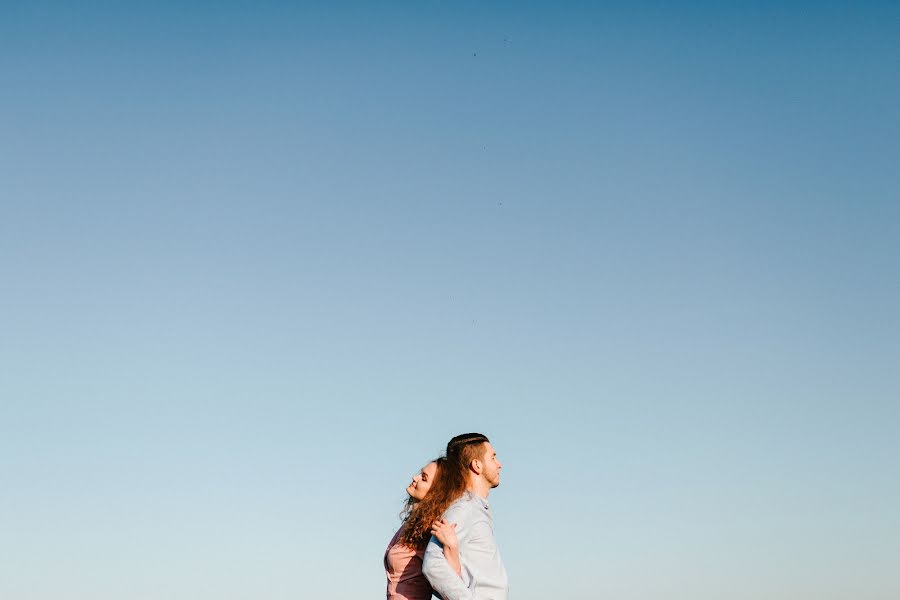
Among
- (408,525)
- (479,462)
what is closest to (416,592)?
(408,525)

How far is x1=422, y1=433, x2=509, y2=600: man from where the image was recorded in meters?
11.6

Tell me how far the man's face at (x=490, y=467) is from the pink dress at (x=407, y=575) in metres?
1.13

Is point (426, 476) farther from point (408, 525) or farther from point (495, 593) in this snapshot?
point (495, 593)

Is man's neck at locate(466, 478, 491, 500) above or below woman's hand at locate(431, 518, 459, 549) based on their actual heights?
above

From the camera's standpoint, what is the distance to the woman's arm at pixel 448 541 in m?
11.6

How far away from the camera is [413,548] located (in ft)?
40.5

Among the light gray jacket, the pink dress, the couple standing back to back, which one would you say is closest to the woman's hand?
the couple standing back to back

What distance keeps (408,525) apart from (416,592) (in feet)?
2.46

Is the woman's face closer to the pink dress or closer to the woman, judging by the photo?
the woman

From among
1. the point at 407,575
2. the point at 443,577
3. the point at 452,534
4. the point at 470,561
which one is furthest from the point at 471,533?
the point at 407,575

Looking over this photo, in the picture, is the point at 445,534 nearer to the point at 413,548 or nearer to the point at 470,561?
the point at 470,561

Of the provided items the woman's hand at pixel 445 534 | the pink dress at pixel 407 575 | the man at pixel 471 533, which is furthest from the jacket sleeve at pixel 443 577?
the pink dress at pixel 407 575

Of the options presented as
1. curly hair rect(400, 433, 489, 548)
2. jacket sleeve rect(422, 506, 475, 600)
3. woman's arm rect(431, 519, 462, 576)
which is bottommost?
jacket sleeve rect(422, 506, 475, 600)

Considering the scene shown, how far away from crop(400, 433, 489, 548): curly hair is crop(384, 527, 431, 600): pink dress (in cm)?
11
